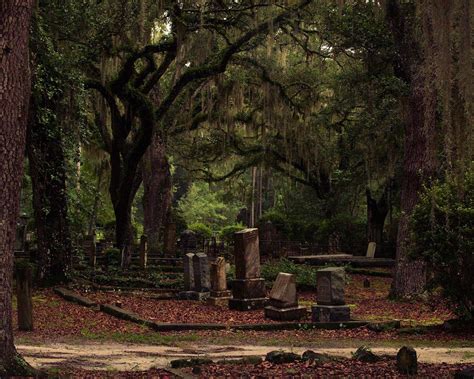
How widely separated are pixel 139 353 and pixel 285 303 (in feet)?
16.2

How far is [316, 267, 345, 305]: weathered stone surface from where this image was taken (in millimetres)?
12703

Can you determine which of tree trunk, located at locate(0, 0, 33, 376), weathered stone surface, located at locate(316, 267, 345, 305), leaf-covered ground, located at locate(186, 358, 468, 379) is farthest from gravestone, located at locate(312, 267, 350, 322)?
tree trunk, located at locate(0, 0, 33, 376)

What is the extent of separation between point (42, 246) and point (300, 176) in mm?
21527

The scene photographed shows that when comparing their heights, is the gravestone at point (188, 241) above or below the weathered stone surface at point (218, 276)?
above

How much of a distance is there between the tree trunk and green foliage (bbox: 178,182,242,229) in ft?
172

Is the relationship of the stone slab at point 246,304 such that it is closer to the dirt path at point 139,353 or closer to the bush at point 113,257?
the dirt path at point 139,353

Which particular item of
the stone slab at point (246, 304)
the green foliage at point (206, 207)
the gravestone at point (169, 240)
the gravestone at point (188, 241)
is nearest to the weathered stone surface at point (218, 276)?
the stone slab at point (246, 304)

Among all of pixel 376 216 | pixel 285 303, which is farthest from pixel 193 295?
pixel 376 216

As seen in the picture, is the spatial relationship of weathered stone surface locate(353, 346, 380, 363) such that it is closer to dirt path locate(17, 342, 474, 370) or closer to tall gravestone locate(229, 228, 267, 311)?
dirt path locate(17, 342, 474, 370)

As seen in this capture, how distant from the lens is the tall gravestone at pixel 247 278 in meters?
15.1

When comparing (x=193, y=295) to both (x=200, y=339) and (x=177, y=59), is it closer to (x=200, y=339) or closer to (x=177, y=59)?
(x=200, y=339)

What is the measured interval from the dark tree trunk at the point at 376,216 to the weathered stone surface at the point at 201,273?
53.6 ft

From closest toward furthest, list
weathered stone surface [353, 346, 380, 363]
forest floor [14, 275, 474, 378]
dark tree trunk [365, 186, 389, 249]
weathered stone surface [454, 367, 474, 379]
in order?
weathered stone surface [454, 367, 474, 379] → forest floor [14, 275, 474, 378] → weathered stone surface [353, 346, 380, 363] → dark tree trunk [365, 186, 389, 249]

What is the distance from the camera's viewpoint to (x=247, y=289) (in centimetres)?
1520
